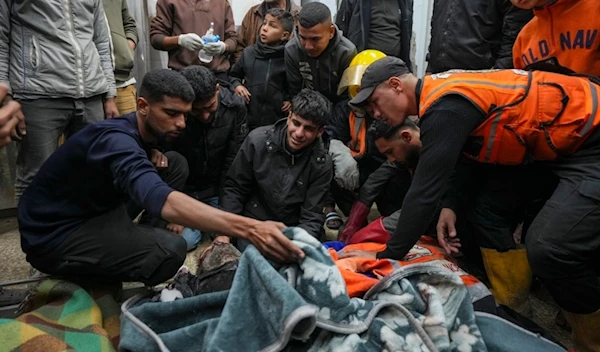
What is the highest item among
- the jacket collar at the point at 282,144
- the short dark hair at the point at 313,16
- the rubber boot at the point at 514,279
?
the short dark hair at the point at 313,16

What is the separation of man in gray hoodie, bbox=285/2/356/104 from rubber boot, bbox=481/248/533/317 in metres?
1.53

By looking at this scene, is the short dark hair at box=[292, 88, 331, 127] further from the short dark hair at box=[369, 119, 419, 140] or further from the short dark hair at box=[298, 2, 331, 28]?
the short dark hair at box=[298, 2, 331, 28]

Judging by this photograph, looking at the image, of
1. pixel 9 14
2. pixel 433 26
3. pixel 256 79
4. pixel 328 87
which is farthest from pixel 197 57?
pixel 433 26

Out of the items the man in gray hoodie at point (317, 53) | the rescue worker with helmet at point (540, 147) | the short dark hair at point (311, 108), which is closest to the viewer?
the rescue worker with helmet at point (540, 147)

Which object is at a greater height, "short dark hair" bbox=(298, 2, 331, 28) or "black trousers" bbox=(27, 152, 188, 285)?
"short dark hair" bbox=(298, 2, 331, 28)

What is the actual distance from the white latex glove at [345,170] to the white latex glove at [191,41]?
1156 millimetres

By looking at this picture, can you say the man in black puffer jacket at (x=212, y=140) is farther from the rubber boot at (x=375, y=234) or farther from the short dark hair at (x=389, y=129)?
the rubber boot at (x=375, y=234)

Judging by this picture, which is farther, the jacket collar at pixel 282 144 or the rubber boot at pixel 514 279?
the jacket collar at pixel 282 144

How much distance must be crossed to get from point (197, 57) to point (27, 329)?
2.21m

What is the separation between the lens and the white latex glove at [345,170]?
2658 millimetres

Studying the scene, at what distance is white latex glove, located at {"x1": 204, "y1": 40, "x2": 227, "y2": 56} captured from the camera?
116 inches

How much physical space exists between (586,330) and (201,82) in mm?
1964

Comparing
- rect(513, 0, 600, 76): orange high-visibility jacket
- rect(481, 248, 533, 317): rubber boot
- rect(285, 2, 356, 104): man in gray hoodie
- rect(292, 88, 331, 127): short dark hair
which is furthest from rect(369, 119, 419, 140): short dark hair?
rect(285, 2, 356, 104): man in gray hoodie

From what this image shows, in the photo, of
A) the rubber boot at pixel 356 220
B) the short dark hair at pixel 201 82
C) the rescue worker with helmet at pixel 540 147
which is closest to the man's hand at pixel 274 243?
the rescue worker with helmet at pixel 540 147
